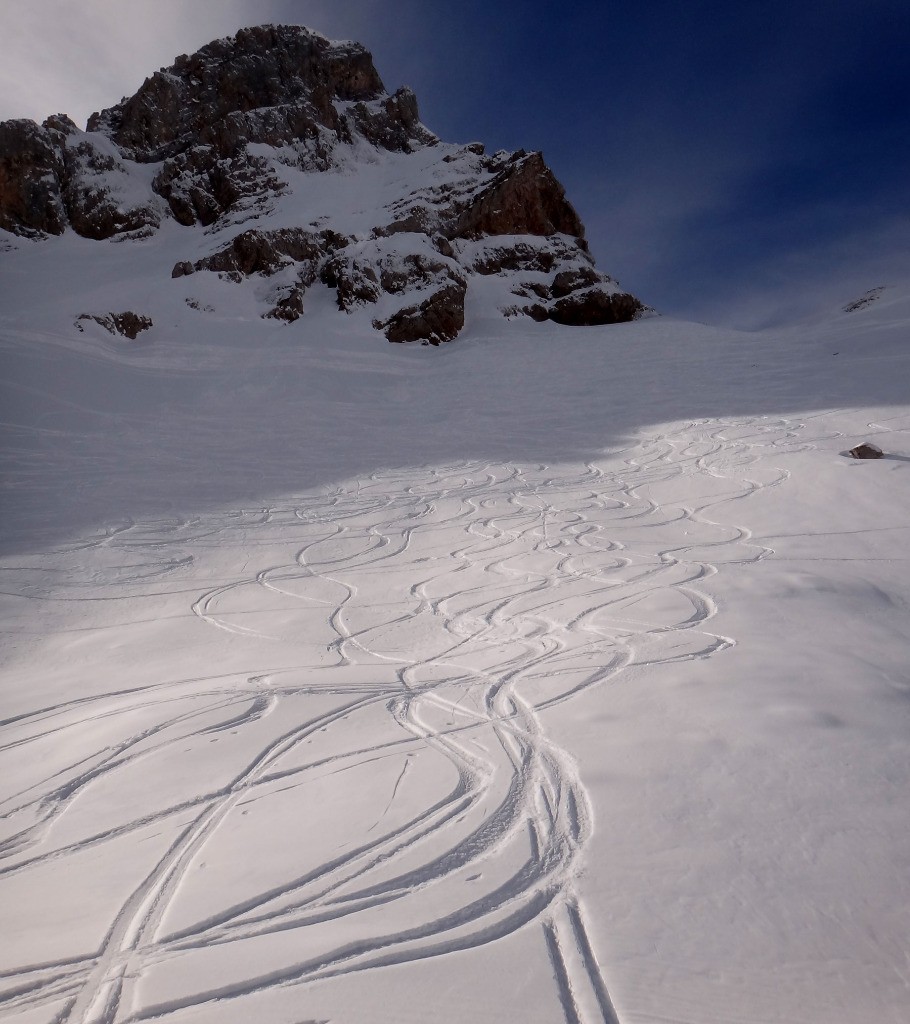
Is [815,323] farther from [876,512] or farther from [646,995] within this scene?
[646,995]

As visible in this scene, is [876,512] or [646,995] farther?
[876,512]

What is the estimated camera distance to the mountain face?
2319 centimetres

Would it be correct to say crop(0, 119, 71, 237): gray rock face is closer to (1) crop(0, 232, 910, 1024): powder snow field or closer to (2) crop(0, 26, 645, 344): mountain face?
(2) crop(0, 26, 645, 344): mountain face

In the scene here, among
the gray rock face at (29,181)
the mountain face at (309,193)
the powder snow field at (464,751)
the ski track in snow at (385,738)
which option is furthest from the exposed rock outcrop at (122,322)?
the gray rock face at (29,181)

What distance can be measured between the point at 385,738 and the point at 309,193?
119 feet

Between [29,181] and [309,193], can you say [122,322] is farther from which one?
[29,181]

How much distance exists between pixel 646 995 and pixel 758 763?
38.1 inches

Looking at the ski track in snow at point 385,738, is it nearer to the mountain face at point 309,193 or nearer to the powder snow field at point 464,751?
the powder snow field at point 464,751

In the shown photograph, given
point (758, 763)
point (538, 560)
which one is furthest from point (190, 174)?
point (758, 763)

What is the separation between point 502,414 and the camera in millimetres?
12734

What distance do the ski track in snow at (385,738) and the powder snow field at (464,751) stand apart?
1 cm

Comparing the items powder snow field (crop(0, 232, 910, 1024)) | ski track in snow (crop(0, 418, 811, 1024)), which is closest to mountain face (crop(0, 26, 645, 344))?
powder snow field (crop(0, 232, 910, 1024))

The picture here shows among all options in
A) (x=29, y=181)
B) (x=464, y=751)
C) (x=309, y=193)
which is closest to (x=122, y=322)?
(x=309, y=193)

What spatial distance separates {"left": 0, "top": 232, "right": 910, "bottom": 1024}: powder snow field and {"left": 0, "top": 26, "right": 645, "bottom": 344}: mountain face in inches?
650
